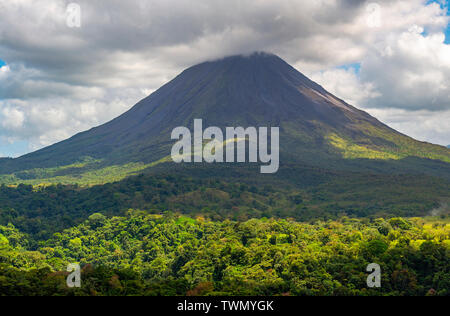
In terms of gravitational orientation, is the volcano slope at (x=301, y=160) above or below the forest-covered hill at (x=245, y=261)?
above

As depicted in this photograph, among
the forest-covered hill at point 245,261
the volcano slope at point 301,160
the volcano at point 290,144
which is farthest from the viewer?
the volcano at point 290,144

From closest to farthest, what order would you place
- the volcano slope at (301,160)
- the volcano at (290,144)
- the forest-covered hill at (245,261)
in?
the forest-covered hill at (245,261)
the volcano slope at (301,160)
the volcano at (290,144)

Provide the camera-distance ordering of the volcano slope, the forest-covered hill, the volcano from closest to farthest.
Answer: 1. the forest-covered hill
2. the volcano slope
3. the volcano

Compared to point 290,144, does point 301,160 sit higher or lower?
lower

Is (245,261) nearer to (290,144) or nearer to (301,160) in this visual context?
(301,160)

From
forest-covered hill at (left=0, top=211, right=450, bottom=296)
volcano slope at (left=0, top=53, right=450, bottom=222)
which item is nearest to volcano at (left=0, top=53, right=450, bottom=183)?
volcano slope at (left=0, top=53, right=450, bottom=222)

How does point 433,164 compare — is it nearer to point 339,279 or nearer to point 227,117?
point 227,117

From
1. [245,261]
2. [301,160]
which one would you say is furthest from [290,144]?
[245,261]

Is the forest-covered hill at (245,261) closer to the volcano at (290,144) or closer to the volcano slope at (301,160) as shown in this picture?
the volcano slope at (301,160)

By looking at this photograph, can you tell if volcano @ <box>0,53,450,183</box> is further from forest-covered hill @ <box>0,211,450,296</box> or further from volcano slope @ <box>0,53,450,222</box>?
forest-covered hill @ <box>0,211,450,296</box>

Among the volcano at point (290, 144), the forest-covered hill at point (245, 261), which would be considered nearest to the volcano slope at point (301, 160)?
the volcano at point (290, 144)
